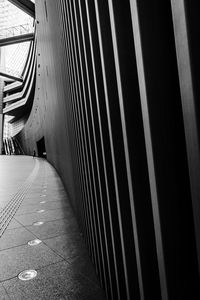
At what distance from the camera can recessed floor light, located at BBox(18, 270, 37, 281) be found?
2.21 m

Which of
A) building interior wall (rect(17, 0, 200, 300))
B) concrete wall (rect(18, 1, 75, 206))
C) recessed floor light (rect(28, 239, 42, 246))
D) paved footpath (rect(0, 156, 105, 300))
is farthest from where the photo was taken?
concrete wall (rect(18, 1, 75, 206))

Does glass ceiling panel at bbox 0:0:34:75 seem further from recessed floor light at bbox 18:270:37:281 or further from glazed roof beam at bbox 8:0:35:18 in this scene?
recessed floor light at bbox 18:270:37:281

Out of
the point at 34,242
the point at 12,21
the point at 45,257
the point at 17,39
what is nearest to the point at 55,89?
the point at 34,242

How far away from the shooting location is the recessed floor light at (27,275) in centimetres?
221

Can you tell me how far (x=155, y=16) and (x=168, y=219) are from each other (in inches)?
23.8

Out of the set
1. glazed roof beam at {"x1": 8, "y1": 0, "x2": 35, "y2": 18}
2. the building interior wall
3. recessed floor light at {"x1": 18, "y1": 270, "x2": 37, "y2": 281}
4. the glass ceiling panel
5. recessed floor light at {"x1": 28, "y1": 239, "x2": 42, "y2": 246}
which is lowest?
recessed floor light at {"x1": 18, "y1": 270, "x2": 37, "y2": 281}

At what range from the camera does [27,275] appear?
7.40 ft

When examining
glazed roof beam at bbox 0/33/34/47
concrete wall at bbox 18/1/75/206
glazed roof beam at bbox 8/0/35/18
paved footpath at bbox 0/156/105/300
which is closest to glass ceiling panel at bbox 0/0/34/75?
glazed roof beam at bbox 0/33/34/47

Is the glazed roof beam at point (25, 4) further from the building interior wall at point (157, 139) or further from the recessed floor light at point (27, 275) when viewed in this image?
the building interior wall at point (157, 139)

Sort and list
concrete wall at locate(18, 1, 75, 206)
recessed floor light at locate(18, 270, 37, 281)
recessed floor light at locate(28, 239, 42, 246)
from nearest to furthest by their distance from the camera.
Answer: recessed floor light at locate(18, 270, 37, 281) < recessed floor light at locate(28, 239, 42, 246) < concrete wall at locate(18, 1, 75, 206)

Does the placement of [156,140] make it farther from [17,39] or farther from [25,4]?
[17,39]

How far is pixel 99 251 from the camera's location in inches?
79.3

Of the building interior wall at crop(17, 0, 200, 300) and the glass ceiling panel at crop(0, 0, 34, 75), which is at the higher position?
the glass ceiling panel at crop(0, 0, 34, 75)

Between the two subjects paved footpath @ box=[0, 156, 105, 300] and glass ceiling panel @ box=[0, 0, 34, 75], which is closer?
paved footpath @ box=[0, 156, 105, 300]
